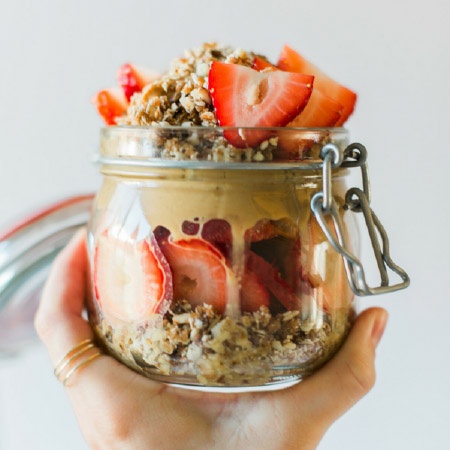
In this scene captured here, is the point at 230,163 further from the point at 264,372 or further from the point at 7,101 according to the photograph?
the point at 7,101

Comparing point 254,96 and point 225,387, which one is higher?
point 254,96

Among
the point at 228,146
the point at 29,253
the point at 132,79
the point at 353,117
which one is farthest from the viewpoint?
the point at 353,117

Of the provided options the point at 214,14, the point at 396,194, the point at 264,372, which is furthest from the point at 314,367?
the point at 214,14

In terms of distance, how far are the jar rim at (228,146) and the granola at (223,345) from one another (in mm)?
113

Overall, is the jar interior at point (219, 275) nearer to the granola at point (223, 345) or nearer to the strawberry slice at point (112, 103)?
the granola at point (223, 345)

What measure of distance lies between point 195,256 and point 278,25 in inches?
25.2

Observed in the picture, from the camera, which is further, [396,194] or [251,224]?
[396,194]

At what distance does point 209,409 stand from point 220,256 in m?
0.14

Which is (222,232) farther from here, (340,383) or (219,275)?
(340,383)

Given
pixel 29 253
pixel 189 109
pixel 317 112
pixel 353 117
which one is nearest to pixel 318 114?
pixel 317 112

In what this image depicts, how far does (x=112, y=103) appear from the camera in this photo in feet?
2.08

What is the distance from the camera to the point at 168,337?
1.68 ft

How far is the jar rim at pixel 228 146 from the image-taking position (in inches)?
19.5

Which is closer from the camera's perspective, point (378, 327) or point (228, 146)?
point (228, 146)
